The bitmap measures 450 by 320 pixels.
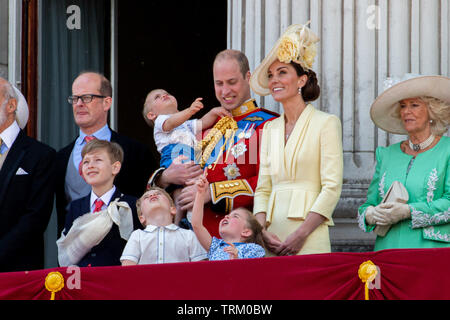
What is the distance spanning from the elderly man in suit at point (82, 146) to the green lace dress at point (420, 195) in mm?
1556

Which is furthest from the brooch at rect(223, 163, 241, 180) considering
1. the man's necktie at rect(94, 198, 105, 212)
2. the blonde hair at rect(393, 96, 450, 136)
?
the blonde hair at rect(393, 96, 450, 136)

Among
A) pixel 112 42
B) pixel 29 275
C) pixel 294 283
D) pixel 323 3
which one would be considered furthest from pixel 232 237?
pixel 112 42

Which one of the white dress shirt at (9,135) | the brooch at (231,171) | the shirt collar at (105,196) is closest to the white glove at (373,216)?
the brooch at (231,171)

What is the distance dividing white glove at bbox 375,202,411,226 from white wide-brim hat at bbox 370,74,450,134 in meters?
0.72

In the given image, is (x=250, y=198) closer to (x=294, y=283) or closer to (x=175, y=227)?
(x=175, y=227)

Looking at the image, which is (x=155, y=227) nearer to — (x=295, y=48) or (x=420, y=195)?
(x=295, y=48)

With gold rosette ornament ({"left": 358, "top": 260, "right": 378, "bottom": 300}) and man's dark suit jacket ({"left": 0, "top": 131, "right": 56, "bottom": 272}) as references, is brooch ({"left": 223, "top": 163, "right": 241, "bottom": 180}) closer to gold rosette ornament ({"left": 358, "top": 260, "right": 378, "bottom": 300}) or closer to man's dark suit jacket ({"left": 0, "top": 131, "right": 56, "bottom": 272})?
man's dark suit jacket ({"left": 0, "top": 131, "right": 56, "bottom": 272})

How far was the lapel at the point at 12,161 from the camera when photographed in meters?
5.55

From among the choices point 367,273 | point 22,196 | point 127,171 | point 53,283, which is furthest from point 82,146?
point 367,273

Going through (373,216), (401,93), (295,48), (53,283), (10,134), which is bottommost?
(53,283)

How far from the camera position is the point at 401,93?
5449mm

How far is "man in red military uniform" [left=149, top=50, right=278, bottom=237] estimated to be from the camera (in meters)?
5.56

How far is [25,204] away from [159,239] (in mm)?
985

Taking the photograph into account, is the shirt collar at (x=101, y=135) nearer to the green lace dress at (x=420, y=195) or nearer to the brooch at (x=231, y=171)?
A: the brooch at (x=231, y=171)
